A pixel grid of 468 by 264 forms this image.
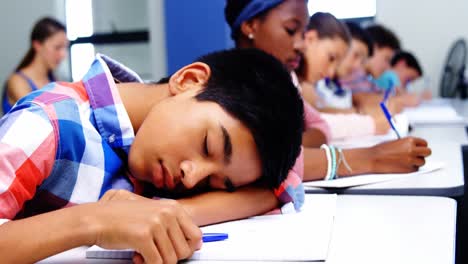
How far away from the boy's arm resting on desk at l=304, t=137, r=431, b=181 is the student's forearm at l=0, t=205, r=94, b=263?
0.56 metres

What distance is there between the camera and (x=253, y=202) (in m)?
0.73

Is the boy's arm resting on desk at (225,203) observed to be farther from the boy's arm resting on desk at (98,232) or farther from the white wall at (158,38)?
the white wall at (158,38)

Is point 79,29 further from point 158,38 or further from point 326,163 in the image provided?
point 326,163

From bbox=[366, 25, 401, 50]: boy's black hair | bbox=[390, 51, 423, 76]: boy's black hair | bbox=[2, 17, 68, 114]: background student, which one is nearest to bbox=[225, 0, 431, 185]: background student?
bbox=[366, 25, 401, 50]: boy's black hair

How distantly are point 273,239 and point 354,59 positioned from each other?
187cm

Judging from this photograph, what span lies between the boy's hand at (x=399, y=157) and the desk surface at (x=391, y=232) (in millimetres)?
209

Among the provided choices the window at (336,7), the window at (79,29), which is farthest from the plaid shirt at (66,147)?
the window at (79,29)

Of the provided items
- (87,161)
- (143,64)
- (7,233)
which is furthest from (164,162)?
(143,64)

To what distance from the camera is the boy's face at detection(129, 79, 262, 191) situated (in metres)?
0.66

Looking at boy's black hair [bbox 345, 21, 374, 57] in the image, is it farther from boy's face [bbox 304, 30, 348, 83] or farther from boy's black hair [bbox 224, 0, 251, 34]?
boy's black hair [bbox 224, 0, 251, 34]

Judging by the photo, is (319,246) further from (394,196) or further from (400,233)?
(394,196)

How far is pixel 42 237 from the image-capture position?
1.62 ft

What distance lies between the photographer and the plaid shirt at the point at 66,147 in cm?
57

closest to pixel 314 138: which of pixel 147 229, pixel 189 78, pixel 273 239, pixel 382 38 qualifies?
pixel 189 78
